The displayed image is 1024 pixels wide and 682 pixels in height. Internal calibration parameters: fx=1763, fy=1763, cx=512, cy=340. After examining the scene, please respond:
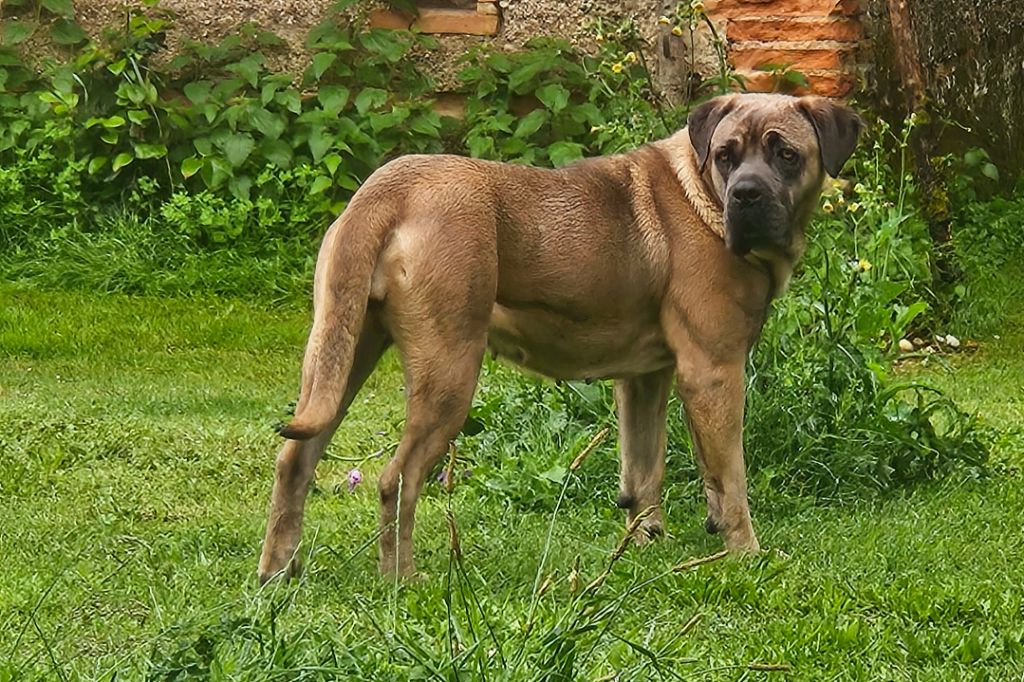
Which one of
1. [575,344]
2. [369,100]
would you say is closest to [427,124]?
[369,100]

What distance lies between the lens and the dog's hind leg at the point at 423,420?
5.09m

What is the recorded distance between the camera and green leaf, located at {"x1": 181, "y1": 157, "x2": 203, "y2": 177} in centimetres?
1060

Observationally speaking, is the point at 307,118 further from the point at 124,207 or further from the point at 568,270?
the point at 568,270

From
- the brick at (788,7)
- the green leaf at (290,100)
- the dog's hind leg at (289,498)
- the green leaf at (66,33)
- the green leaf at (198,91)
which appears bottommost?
the green leaf at (290,100)

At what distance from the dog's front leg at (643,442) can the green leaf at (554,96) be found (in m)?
5.10

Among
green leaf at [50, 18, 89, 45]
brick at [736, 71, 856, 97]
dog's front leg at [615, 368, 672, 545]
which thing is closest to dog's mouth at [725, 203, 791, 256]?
dog's front leg at [615, 368, 672, 545]

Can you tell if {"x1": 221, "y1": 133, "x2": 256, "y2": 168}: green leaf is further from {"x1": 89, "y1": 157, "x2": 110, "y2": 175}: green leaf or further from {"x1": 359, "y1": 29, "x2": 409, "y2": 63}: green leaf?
{"x1": 359, "y1": 29, "x2": 409, "y2": 63}: green leaf

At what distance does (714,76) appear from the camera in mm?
10820

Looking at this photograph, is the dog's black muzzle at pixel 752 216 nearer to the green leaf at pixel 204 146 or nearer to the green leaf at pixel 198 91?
the green leaf at pixel 204 146

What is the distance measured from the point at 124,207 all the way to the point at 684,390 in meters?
5.93

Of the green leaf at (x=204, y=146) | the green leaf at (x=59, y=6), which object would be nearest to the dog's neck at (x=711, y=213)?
the green leaf at (x=204, y=146)

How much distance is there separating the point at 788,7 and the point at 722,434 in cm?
528

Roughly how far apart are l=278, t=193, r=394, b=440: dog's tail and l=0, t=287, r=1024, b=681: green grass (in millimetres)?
440

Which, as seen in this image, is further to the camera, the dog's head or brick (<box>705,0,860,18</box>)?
brick (<box>705,0,860,18</box>)
